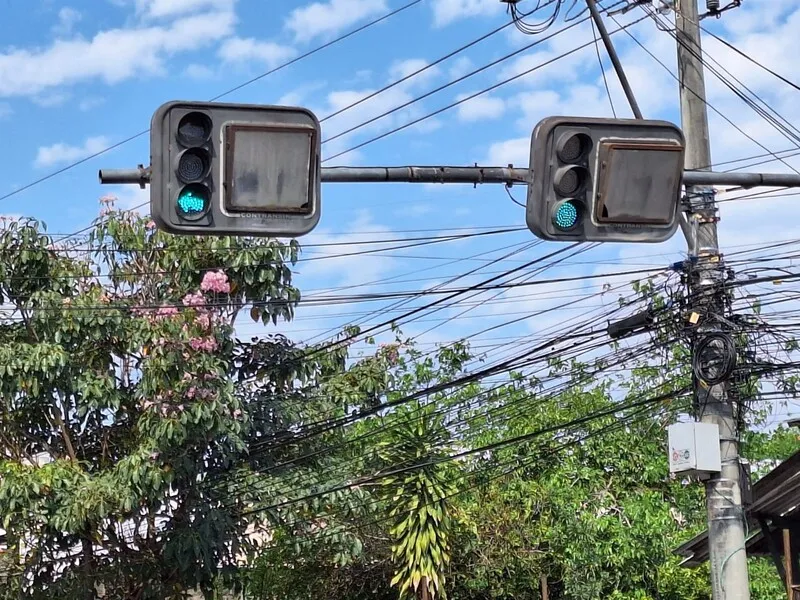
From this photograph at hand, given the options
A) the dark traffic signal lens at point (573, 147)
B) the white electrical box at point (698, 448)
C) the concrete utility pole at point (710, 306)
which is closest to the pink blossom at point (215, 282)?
the concrete utility pole at point (710, 306)

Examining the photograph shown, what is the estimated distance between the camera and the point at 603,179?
554 centimetres

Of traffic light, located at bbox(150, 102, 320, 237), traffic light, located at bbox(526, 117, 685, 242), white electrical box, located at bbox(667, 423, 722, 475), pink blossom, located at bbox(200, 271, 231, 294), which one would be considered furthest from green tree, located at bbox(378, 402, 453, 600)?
traffic light, located at bbox(150, 102, 320, 237)

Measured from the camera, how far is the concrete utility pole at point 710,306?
1027 centimetres

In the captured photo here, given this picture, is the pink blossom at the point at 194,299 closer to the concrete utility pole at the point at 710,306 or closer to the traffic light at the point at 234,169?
the concrete utility pole at the point at 710,306

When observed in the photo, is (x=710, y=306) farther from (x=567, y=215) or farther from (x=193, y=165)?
A: (x=193, y=165)

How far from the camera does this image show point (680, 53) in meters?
11.4

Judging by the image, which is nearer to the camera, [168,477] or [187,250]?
[168,477]

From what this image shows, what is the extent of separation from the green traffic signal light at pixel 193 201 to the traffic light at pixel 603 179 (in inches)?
58.4

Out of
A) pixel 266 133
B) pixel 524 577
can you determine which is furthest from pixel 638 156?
pixel 524 577

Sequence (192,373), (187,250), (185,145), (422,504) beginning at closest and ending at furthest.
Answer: (185,145)
(192,373)
(187,250)
(422,504)

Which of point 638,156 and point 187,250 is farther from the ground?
point 187,250

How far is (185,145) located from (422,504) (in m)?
16.5

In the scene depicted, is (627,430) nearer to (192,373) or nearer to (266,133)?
(192,373)

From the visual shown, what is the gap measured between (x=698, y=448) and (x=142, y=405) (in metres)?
9.10
